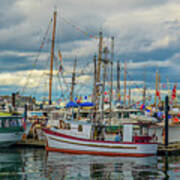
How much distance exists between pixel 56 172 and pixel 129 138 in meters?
13.0

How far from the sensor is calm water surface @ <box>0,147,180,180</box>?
101ft

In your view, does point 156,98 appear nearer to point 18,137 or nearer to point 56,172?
point 18,137

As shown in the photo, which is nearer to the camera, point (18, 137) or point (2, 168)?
point (2, 168)

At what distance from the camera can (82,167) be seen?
3466cm

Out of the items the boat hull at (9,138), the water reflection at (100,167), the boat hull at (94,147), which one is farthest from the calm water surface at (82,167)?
the boat hull at (9,138)

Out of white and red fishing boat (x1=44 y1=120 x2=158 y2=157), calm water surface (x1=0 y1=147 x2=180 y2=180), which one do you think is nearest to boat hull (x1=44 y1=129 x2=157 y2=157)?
white and red fishing boat (x1=44 y1=120 x2=158 y2=157)

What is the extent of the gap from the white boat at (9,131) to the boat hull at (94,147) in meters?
7.07

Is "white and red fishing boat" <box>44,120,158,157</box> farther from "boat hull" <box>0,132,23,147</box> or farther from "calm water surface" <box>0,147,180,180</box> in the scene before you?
"boat hull" <box>0,132,23,147</box>

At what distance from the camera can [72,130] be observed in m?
45.8

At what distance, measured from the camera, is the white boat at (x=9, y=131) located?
50.9 meters

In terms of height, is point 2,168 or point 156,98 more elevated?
point 156,98

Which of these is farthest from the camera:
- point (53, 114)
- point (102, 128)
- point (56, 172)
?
point (53, 114)

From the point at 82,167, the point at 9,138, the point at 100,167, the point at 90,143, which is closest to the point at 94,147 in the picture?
the point at 90,143

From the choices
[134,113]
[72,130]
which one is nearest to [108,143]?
[72,130]
